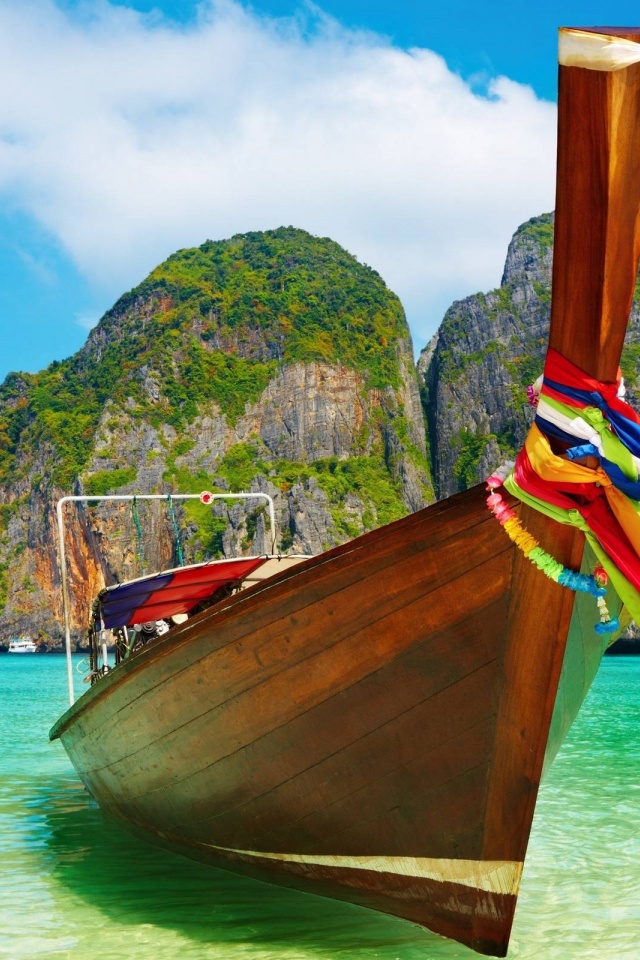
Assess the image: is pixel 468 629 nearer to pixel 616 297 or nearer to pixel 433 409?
pixel 616 297

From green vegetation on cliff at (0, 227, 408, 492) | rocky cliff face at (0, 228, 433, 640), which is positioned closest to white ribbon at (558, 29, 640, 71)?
rocky cliff face at (0, 228, 433, 640)

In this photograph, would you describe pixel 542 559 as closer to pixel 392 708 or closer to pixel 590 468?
pixel 590 468

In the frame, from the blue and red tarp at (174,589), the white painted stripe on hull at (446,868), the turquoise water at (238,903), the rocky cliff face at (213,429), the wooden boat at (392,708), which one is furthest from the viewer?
the rocky cliff face at (213,429)

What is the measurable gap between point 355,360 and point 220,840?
68040 mm

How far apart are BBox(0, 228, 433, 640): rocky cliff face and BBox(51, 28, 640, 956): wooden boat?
54909mm

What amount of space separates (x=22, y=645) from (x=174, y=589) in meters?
65.3

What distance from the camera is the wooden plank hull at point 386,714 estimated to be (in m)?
3.38

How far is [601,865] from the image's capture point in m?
5.40

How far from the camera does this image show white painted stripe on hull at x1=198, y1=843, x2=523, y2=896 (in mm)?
3545

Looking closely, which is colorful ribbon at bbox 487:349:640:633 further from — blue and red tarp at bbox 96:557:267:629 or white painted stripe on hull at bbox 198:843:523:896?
blue and red tarp at bbox 96:557:267:629

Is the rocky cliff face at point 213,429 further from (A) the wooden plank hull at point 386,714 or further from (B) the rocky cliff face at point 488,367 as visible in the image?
(A) the wooden plank hull at point 386,714

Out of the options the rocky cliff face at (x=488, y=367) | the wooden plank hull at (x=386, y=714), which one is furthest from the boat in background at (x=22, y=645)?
the wooden plank hull at (x=386, y=714)

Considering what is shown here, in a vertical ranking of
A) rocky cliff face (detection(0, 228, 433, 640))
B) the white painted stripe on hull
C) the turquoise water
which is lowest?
Result: the turquoise water

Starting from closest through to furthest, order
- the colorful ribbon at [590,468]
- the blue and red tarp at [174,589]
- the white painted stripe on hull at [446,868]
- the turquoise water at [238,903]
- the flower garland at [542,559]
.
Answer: the colorful ribbon at [590,468] < the flower garland at [542,559] < the white painted stripe on hull at [446,868] < the turquoise water at [238,903] < the blue and red tarp at [174,589]
